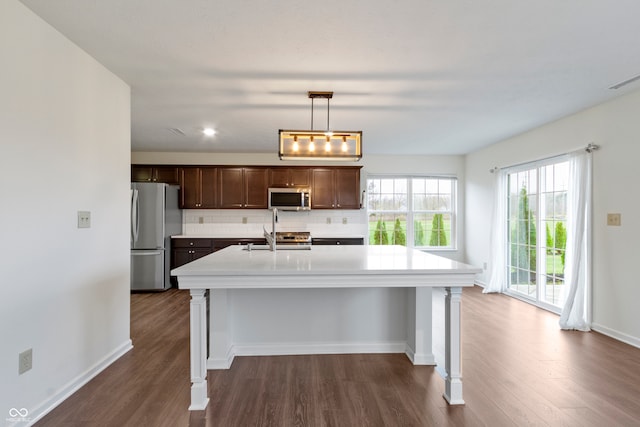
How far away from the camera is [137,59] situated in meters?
2.49

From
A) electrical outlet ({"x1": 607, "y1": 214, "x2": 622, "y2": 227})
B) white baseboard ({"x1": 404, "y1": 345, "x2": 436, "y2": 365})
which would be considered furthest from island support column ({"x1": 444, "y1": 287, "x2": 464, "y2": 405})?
electrical outlet ({"x1": 607, "y1": 214, "x2": 622, "y2": 227})

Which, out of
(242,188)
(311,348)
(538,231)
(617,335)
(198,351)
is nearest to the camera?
(198,351)

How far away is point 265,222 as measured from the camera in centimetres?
613

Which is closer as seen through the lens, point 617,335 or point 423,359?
point 423,359

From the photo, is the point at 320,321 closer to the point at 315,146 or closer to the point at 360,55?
the point at 315,146

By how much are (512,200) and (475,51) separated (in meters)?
3.46

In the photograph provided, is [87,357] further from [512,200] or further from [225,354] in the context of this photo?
[512,200]

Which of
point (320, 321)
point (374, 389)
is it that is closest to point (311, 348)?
point (320, 321)

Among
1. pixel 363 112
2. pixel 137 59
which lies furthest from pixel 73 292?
pixel 363 112

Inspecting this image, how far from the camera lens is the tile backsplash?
608 cm

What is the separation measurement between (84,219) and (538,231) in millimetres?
5026

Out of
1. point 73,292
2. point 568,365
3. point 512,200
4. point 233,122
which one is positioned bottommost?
point 568,365

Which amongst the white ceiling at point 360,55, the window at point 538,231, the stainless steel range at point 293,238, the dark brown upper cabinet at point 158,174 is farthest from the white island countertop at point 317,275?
the dark brown upper cabinet at point 158,174

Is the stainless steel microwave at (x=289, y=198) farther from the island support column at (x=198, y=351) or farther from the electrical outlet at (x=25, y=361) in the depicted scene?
the electrical outlet at (x=25, y=361)
